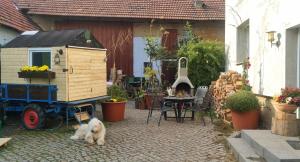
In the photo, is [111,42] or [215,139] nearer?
[215,139]

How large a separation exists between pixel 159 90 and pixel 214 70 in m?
2.14

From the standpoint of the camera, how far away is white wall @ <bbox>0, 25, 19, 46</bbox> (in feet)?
41.5

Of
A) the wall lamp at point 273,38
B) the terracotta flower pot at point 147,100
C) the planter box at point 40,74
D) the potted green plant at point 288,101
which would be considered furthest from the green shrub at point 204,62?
the potted green plant at point 288,101

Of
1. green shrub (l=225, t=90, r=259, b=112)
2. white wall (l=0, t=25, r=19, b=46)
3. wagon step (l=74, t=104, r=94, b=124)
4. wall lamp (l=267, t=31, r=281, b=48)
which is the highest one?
white wall (l=0, t=25, r=19, b=46)

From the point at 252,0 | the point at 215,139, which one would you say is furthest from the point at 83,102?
the point at 252,0

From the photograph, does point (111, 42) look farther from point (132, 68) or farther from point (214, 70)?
point (214, 70)

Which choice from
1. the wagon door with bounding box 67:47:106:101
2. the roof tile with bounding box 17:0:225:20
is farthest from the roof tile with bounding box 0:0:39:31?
the wagon door with bounding box 67:47:106:101

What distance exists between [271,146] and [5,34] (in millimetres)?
9517

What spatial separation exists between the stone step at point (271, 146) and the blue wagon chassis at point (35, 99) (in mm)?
4282

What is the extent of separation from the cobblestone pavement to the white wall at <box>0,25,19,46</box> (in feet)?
12.3

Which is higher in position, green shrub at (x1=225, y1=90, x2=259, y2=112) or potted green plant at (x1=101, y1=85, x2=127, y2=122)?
green shrub at (x1=225, y1=90, x2=259, y2=112)

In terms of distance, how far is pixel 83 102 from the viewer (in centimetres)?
1029

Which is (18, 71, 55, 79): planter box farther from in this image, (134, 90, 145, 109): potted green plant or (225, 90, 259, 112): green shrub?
(134, 90, 145, 109): potted green plant

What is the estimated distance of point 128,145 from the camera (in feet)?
27.0
